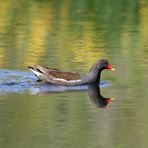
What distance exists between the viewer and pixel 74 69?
19.7 m

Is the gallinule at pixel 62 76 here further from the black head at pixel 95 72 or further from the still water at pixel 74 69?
the still water at pixel 74 69

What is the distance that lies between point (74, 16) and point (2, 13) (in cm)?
271

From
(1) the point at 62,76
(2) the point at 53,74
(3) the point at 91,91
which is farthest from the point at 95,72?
(3) the point at 91,91

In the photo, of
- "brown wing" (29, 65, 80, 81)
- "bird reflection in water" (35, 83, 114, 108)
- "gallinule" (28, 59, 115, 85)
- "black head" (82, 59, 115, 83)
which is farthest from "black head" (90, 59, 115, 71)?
"brown wing" (29, 65, 80, 81)

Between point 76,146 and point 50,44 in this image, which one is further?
point 50,44

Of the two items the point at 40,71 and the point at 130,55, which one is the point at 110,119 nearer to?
the point at 40,71

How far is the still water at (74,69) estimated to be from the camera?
43.1 ft

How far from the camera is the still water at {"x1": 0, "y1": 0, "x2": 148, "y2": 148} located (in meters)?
13.1

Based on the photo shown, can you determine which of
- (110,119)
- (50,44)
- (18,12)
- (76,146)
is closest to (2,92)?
(110,119)

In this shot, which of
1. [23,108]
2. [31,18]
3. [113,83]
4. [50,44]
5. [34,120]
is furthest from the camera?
[31,18]

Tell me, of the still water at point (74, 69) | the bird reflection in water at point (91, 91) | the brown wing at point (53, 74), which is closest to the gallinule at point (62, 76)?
the brown wing at point (53, 74)

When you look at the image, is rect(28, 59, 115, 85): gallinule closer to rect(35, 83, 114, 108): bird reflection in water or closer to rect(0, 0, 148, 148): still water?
rect(35, 83, 114, 108): bird reflection in water

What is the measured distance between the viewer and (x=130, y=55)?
21.9 metres

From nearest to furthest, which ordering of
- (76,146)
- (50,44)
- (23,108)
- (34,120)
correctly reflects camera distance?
(76,146) → (34,120) → (23,108) → (50,44)
